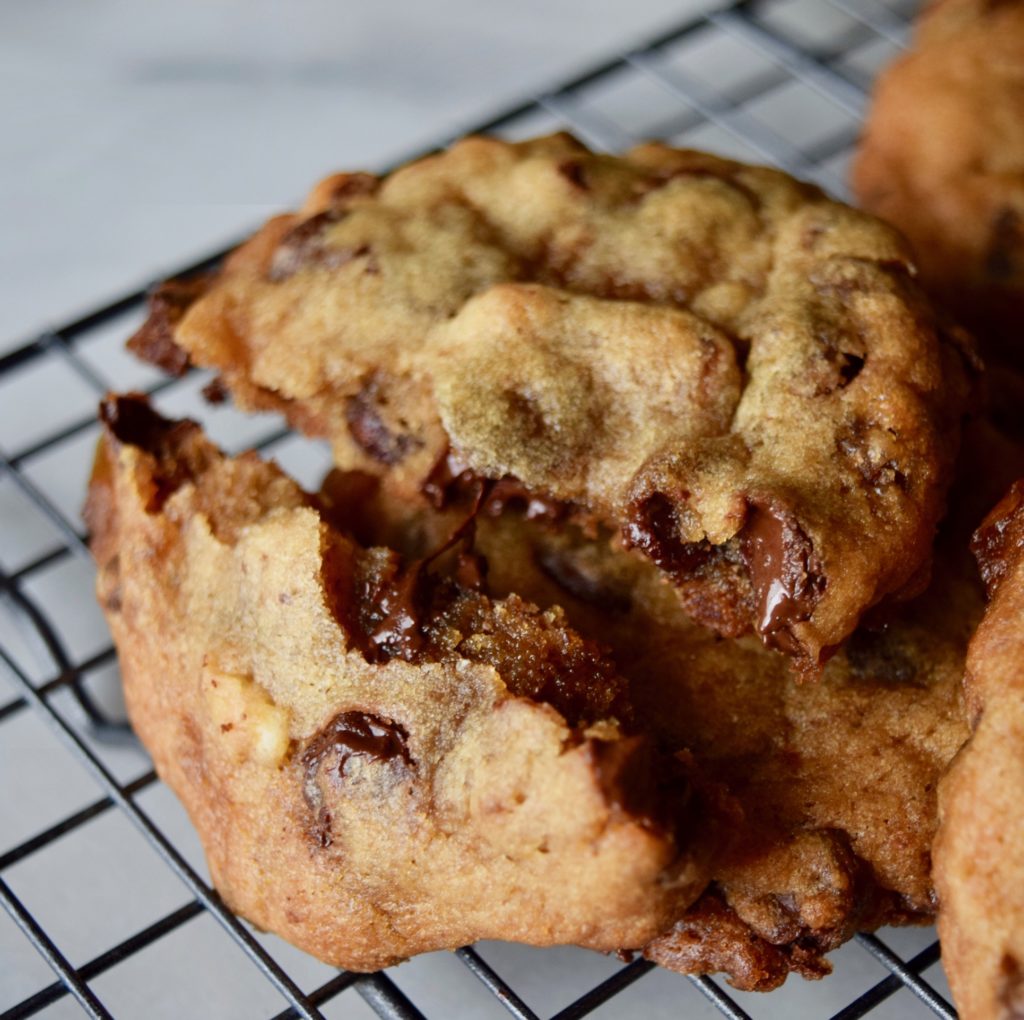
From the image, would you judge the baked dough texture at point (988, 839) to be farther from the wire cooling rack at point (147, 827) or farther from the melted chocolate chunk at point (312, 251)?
the melted chocolate chunk at point (312, 251)

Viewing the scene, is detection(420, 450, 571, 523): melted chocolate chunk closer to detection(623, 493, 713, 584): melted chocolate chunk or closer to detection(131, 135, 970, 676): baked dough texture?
detection(131, 135, 970, 676): baked dough texture

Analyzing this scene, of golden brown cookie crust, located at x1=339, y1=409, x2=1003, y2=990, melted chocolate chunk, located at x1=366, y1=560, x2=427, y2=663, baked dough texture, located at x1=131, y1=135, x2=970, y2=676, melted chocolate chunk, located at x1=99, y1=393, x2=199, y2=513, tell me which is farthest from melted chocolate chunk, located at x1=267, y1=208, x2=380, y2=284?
melted chocolate chunk, located at x1=366, y1=560, x2=427, y2=663

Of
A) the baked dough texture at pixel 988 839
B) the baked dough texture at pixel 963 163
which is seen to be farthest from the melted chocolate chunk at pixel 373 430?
the baked dough texture at pixel 963 163

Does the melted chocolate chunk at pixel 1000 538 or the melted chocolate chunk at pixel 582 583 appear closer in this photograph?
the melted chocolate chunk at pixel 1000 538

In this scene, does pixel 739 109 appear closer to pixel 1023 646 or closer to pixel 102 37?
pixel 102 37

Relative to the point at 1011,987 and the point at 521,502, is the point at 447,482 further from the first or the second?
the point at 1011,987

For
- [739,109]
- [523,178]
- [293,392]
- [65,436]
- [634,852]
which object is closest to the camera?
[634,852]

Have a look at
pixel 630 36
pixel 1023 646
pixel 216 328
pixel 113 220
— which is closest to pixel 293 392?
pixel 216 328
